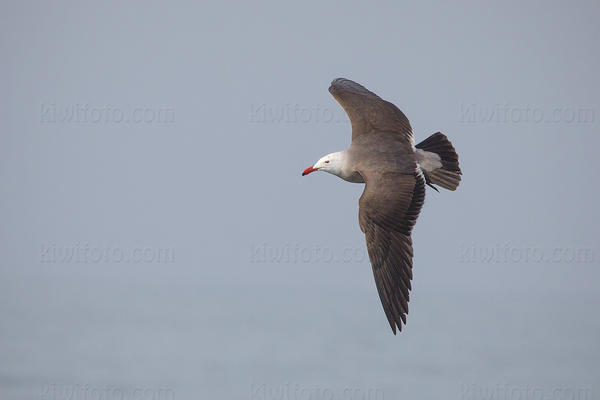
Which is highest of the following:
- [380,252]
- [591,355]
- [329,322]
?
[329,322]

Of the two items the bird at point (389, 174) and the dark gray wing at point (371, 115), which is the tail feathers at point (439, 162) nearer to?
the bird at point (389, 174)

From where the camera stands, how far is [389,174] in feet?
55.4

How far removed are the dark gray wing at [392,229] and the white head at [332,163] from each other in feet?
2.70

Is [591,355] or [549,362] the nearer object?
[549,362]

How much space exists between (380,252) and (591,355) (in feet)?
402

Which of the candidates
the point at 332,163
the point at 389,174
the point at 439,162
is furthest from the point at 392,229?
the point at 439,162

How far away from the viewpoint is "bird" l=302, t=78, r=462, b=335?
630 inches

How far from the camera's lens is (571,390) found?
103 metres

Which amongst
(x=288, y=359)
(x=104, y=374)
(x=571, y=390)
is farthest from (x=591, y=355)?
(x=104, y=374)

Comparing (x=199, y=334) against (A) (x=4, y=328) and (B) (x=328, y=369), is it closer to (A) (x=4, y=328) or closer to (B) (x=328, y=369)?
(A) (x=4, y=328)

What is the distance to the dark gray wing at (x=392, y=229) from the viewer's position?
1593cm

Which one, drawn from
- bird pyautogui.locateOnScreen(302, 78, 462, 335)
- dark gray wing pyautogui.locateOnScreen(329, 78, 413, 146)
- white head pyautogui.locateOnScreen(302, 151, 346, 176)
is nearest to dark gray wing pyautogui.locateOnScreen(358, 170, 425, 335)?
bird pyautogui.locateOnScreen(302, 78, 462, 335)

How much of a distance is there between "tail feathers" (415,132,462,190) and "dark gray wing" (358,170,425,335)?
0.99 m

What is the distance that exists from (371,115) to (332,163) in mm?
1496
